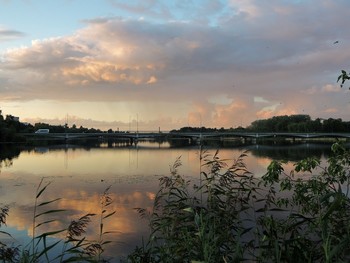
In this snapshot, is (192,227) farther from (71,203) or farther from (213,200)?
(71,203)

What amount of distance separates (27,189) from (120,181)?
312 inches

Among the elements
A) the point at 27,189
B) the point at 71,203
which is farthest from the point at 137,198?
the point at 27,189

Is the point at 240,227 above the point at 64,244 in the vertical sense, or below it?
above

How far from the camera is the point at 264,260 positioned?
16.5 feet

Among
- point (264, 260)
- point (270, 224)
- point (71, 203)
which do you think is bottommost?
point (71, 203)

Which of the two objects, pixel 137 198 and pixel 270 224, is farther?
pixel 137 198

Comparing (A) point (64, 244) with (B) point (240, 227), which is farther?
(B) point (240, 227)

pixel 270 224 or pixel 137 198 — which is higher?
pixel 270 224

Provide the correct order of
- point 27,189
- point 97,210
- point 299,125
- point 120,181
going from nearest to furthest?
1. point 97,210
2. point 27,189
3. point 120,181
4. point 299,125

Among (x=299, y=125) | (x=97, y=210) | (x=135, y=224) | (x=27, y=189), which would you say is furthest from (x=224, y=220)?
(x=299, y=125)

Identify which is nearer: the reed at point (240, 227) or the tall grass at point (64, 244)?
the reed at point (240, 227)

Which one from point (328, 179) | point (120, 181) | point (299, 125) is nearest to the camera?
point (328, 179)

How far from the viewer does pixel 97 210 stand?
21203 millimetres

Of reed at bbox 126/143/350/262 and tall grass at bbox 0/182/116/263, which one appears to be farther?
tall grass at bbox 0/182/116/263
